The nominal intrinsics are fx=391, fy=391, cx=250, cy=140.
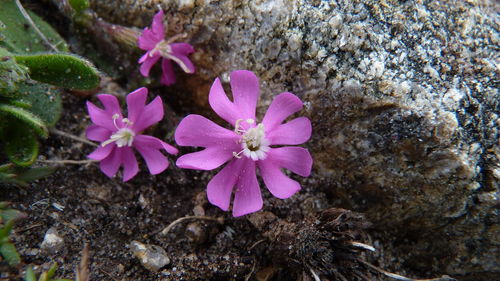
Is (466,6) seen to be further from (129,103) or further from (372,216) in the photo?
(129,103)

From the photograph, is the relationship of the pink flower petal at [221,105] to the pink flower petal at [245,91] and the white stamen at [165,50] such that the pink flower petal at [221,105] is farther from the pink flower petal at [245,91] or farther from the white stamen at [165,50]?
the white stamen at [165,50]

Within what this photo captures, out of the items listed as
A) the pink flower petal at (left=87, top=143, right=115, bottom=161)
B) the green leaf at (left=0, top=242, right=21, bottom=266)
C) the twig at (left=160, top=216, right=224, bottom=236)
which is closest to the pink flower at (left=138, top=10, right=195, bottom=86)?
the pink flower petal at (left=87, top=143, right=115, bottom=161)

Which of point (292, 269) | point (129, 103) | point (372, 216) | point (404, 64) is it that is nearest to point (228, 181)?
point (292, 269)

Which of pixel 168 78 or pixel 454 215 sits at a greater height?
pixel 168 78

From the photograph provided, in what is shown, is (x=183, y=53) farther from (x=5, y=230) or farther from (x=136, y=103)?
(x=5, y=230)

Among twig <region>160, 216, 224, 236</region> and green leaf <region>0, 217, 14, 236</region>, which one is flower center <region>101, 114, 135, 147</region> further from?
green leaf <region>0, 217, 14, 236</region>
